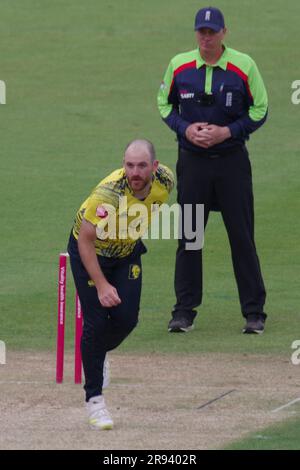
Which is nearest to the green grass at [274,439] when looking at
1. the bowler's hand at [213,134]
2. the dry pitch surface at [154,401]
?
the dry pitch surface at [154,401]

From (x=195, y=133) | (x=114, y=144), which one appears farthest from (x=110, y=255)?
(x=114, y=144)

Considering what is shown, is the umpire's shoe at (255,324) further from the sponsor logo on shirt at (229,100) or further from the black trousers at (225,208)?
the sponsor logo on shirt at (229,100)

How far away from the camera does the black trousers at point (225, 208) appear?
40.0 feet

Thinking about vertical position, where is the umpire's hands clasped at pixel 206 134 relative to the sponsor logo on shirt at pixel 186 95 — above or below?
below

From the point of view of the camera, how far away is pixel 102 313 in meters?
9.50

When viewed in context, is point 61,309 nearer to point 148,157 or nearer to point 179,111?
point 148,157

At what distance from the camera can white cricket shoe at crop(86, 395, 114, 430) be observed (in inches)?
365

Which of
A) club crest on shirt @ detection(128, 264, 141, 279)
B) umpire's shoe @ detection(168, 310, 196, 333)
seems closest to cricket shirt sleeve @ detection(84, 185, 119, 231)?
club crest on shirt @ detection(128, 264, 141, 279)

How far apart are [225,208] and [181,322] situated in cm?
103

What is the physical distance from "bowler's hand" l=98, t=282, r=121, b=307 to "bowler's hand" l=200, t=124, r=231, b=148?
296cm

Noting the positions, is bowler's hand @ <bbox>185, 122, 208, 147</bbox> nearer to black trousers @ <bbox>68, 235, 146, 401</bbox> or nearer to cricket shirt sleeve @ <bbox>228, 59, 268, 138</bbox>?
cricket shirt sleeve @ <bbox>228, 59, 268, 138</bbox>

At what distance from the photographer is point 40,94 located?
23312 millimetres

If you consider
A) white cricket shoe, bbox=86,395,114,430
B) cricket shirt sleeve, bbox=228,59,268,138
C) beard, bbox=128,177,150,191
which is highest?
cricket shirt sleeve, bbox=228,59,268,138

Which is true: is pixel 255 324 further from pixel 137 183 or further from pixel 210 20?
pixel 137 183
